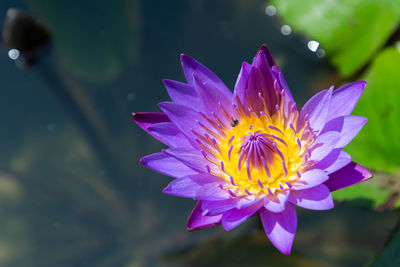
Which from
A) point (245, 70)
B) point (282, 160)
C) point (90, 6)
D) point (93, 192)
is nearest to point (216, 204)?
point (282, 160)

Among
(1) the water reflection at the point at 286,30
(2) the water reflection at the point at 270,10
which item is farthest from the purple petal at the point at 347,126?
(2) the water reflection at the point at 270,10

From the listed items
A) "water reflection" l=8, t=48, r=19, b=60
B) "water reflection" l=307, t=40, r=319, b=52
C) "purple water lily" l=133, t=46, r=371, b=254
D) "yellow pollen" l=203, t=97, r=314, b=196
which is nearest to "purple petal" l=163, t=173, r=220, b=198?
"purple water lily" l=133, t=46, r=371, b=254

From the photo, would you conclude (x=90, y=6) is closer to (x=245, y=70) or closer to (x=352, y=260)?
(x=245, y=70)

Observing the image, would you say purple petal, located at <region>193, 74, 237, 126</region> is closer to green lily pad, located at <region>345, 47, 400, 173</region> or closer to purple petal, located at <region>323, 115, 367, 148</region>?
purple petal, located at <region>323, 115, 367, 148</region>

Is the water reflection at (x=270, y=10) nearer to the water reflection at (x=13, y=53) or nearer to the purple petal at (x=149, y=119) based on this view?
the purple petal at (x=149, y=119)

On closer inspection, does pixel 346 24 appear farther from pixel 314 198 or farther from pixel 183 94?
pixel 314 198

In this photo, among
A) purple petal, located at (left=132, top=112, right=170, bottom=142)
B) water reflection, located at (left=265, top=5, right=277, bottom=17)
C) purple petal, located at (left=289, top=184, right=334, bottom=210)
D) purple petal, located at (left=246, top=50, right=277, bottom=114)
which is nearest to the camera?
purple petal, located at (left=289, top=184, right=334, bottom=210)
